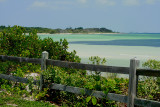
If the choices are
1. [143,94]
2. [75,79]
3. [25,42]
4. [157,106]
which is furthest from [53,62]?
[25,42]

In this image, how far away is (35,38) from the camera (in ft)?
40.1

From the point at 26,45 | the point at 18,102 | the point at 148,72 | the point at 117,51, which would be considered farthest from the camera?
the point at 117,51

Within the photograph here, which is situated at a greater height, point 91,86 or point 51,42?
point 51,42

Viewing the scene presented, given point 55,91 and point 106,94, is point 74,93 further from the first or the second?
point 106,94

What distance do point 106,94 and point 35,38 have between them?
6923mm

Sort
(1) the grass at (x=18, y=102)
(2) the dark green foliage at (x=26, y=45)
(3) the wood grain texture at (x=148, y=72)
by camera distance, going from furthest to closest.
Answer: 1. (2) the dark green foliage at (x=26, y=45)
2. (1) the grass at (x=18, y=102)
3. (3) the wood grain texture at (x=148, y=72)

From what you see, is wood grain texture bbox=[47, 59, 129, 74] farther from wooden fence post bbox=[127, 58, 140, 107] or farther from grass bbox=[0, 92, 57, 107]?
grass bbox=[0, 92, 57, 107]

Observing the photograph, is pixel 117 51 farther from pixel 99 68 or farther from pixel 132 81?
pixel 132 81

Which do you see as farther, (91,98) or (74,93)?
(74,93)

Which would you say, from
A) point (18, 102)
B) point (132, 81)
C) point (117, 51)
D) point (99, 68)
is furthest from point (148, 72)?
point (117, 51)

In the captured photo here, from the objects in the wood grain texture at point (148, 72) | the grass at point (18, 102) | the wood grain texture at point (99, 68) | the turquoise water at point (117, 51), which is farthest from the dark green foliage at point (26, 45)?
the wood grain texture at point (148, 72)

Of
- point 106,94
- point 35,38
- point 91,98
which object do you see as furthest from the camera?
point 35,38

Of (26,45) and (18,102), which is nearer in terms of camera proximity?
(18,102)

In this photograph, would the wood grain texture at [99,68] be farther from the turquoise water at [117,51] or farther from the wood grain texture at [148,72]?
the turquoise water at [117,51]
